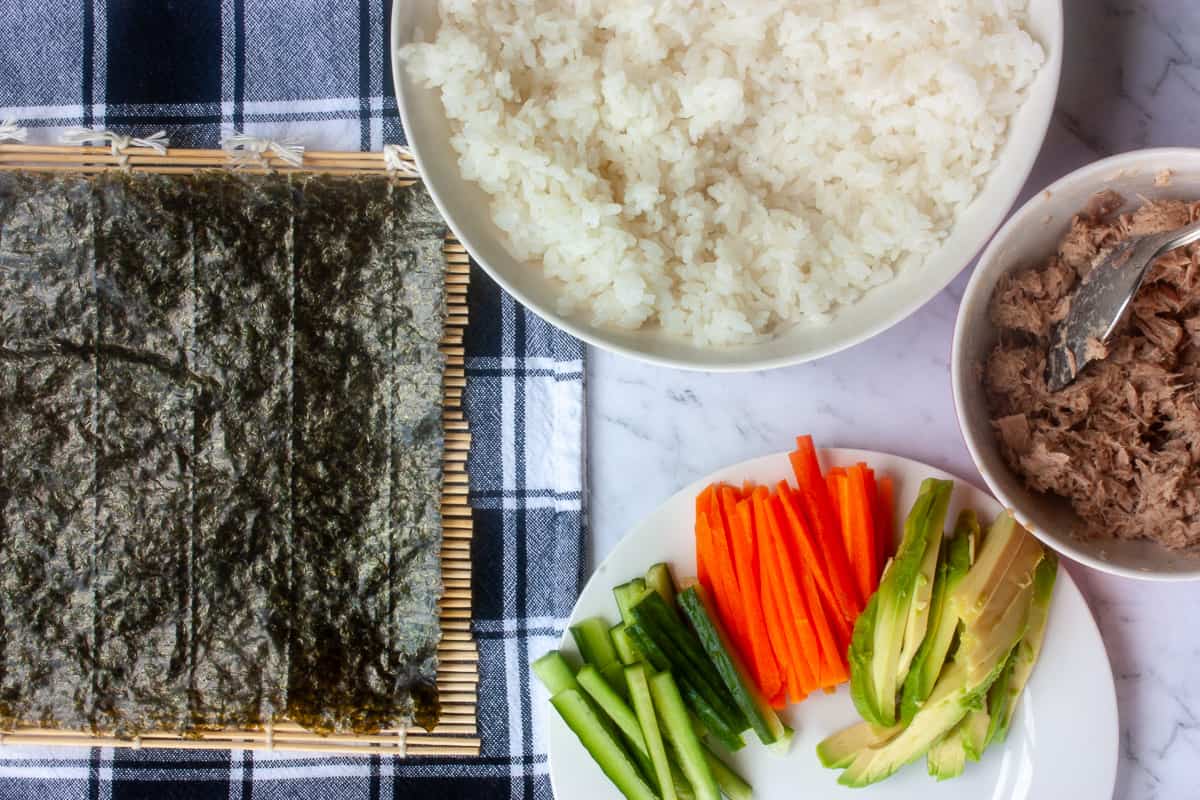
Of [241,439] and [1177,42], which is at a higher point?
[1177,42]

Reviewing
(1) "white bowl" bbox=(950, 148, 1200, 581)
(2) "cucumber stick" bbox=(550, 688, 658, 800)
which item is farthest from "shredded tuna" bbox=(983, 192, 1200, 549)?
(2) "cucumber stick" bbox=(550, 688, 658, 800)

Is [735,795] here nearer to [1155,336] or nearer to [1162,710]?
[1162,710]

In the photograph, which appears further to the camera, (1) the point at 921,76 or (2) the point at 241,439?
(2) the point at 241,439

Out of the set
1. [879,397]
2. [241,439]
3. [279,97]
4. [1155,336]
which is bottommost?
[241,439]

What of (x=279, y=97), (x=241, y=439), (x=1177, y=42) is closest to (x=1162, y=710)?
(x=1177, y=42)

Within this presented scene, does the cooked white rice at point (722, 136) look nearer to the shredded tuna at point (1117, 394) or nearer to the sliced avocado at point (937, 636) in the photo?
the shredded tuna at point (1117, 394)

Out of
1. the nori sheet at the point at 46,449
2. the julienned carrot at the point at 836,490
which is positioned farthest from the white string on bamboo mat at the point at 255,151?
the julienned carrot at the point at 836,490

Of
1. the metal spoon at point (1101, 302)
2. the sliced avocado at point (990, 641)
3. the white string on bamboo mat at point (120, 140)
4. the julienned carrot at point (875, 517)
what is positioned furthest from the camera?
the white string on bamboo mat at point (120, 140)
